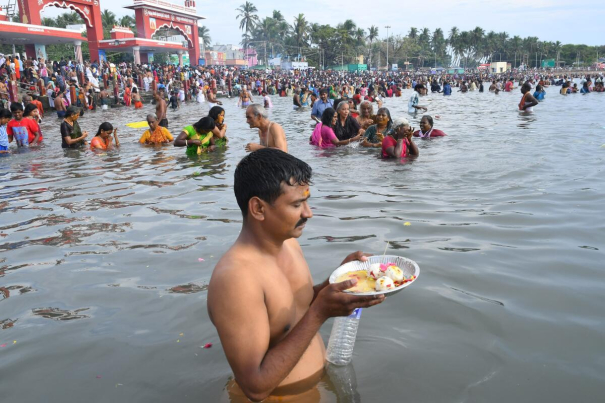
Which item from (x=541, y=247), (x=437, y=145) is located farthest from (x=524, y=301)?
(x=437, y=145)

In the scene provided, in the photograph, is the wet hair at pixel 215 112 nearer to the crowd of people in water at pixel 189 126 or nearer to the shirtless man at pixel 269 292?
the crowd of people in water at pixel 189 126

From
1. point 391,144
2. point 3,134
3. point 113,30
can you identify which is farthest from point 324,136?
point 113,30

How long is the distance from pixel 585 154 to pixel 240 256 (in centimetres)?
928

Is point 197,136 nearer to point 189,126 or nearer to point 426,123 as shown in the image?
point 189,126

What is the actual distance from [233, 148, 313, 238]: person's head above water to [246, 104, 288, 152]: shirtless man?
483cm

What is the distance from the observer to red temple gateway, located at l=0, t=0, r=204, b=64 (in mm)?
32156

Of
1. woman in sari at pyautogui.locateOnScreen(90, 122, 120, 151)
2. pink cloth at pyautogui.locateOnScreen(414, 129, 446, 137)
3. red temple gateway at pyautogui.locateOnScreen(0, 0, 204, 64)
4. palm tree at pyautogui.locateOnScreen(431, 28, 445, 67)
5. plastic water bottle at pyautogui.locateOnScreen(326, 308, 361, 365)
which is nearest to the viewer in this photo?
plastic water bottle at pyautogui.locateOnScreen(326, 308, 361, 365)

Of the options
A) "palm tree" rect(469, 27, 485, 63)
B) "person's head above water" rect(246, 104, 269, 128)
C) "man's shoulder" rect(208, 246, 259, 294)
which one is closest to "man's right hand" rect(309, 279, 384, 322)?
"man's shoulder" rect(208, 246, 259, 294)

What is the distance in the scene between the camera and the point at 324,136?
35.5ft

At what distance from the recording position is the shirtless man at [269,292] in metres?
1.86

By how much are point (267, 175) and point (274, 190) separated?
0.07 metres

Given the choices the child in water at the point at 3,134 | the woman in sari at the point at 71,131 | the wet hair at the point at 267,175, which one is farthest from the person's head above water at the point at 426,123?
the child in water at the point at 3,134

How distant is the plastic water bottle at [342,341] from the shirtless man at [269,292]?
0.32m

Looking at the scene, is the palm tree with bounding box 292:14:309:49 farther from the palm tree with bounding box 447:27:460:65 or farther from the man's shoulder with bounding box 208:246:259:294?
the man's shoulder with bounding box 208:246:259:294
